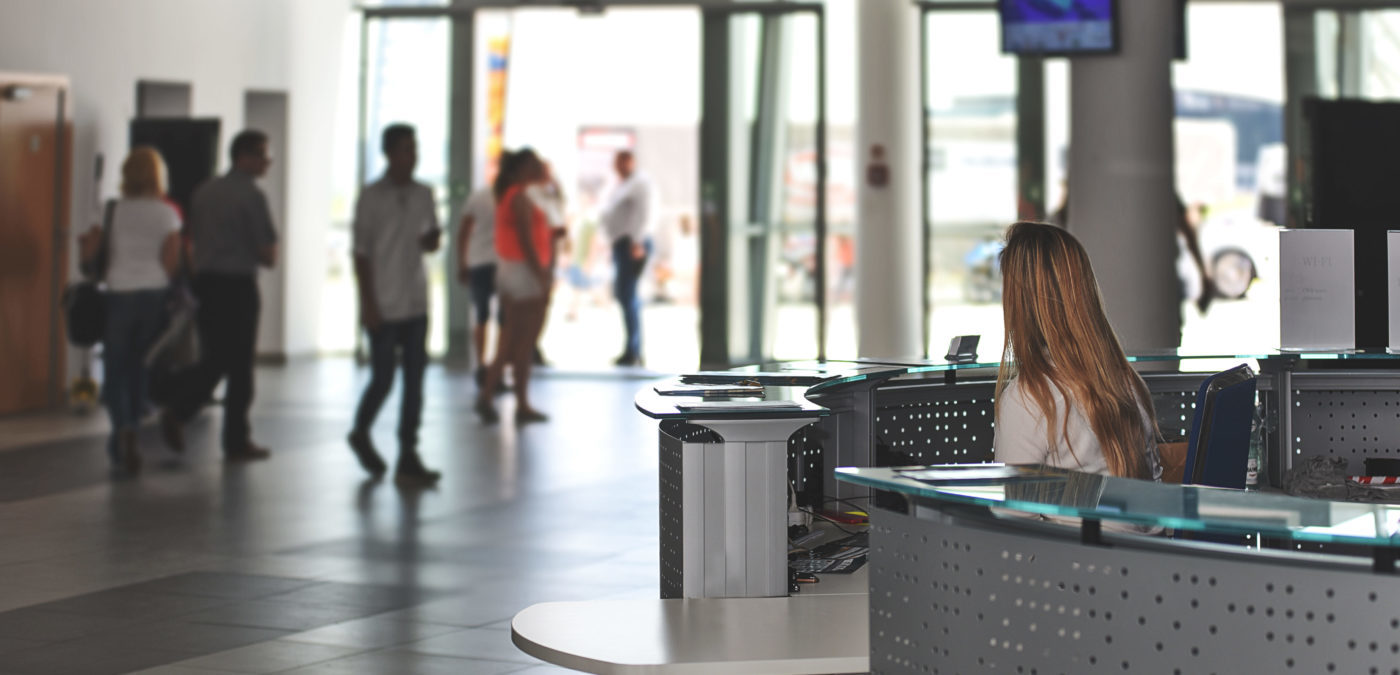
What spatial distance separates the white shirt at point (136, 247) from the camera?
26.0 feet

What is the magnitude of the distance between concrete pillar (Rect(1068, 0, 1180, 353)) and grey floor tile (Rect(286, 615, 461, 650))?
321 centimetres

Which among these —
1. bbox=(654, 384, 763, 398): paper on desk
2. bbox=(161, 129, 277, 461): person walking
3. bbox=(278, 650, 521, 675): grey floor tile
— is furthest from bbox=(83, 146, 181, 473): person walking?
bbox=(654, 384, 763, 398): paper on desk

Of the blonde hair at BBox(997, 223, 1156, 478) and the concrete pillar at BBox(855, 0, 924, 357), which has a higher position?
the concrete pillar at BBox(855, 0, 924, 357)

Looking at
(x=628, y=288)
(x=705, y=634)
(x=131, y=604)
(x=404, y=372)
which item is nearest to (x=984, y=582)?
(x=705, y=634)

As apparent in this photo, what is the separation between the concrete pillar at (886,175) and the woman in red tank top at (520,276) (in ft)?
12.0

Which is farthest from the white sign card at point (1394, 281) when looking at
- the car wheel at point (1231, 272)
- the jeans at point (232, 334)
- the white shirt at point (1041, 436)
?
the car wheel at point (1231, 272)

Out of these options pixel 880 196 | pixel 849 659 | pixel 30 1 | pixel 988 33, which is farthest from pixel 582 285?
pixel 849 659

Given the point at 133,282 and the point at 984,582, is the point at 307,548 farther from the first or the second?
the point at 984,582

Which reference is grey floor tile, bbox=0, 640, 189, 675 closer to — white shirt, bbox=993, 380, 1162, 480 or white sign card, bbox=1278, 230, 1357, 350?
white shirt, bbox=993, 380, 1162, 480

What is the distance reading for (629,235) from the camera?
13219 millimetres

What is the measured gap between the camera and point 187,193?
1063 cm

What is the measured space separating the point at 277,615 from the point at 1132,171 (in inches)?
150

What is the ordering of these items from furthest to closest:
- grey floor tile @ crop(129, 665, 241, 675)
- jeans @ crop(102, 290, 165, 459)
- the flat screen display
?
jeans @ crop(102, 290, 165, 459)
the flat screen display
grey floor tile @ crop(129, 665, 241, 675)

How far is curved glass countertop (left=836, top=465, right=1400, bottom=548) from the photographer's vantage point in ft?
7.07
